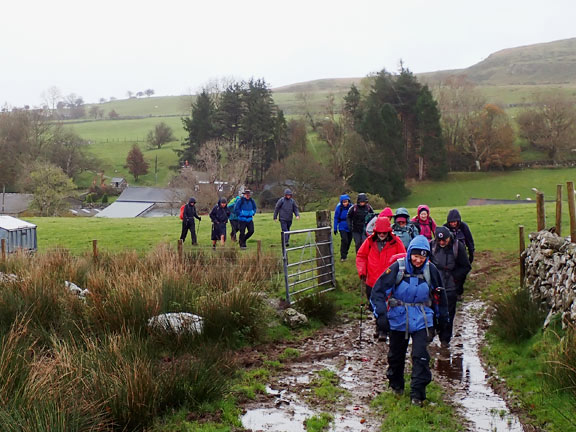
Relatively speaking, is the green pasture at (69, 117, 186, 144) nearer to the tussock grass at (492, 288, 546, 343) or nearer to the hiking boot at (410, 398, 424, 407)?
the tussock grass at (492, 288, 546, 343)

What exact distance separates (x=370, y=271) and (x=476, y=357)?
1.96 metres

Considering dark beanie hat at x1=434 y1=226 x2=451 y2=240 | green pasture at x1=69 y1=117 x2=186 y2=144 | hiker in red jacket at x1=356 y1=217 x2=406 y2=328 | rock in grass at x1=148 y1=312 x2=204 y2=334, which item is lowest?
rock in grass at x1=148 y1=312 x2=204 y2=334

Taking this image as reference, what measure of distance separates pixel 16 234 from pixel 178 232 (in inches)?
229

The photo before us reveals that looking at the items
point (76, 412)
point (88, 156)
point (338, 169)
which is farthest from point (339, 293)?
point (88, 156)

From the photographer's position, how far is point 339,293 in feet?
42.5

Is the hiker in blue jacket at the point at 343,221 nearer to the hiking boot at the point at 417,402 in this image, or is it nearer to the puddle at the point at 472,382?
the puddle at the point at 472,382

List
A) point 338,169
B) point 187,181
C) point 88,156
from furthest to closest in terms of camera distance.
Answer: point 88,156, point 338,169, point 187,181

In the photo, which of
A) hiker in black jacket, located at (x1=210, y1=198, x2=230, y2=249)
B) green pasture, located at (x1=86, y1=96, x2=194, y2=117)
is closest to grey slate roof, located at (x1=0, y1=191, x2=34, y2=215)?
hiker in black jacket, located at (x1=210, y1=198, x2=230, y2=249)

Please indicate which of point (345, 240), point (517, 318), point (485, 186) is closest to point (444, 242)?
point (517, 318)

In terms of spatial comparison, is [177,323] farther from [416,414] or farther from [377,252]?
[416,414]

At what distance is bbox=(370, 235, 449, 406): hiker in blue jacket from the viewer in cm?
664

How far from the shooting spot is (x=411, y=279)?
21.9 ft

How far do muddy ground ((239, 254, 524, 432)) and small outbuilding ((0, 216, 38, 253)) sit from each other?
11226 millimetres

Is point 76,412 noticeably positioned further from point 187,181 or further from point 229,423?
point 187,181
